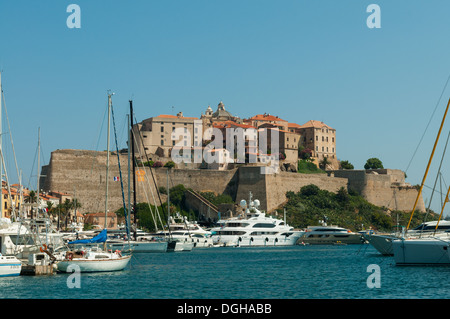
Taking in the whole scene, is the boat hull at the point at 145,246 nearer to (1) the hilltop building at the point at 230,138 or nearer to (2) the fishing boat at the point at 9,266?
(2) the fishing boat at the point at 9,266

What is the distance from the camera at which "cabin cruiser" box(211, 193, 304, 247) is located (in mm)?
55234

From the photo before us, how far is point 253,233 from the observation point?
55.8 m

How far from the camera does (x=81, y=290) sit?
23250 mm

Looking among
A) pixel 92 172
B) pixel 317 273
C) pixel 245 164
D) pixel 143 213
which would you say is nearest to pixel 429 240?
pixel 317 273

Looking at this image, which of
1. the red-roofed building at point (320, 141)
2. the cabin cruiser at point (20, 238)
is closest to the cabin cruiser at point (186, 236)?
the cabin cruiser at point (20, 238)

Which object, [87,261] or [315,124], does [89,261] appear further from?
[315,124]

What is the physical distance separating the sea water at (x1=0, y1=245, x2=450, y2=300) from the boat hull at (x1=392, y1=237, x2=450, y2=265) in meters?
0.35

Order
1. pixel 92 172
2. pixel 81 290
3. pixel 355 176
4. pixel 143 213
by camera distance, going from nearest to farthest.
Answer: pixel 81 290, pixel 143 213, pixel 92 172, pixel 355 176

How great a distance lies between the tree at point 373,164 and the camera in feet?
328

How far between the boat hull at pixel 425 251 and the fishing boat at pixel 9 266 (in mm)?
15795

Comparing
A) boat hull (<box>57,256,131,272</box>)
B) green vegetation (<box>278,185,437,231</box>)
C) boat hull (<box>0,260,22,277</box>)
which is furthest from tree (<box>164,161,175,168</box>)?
boat hull (<box>0,260,22,277</box>)

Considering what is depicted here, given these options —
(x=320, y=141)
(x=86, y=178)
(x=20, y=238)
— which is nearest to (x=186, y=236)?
(x=86, y=178)

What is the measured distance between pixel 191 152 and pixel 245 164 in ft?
25.7

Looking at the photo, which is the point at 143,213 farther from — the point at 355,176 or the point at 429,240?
the point at 429,240
